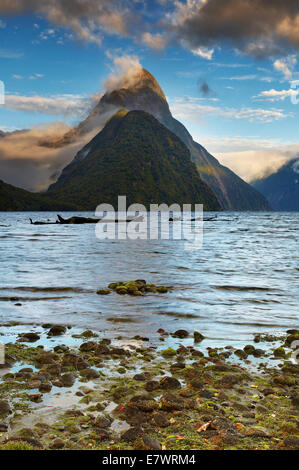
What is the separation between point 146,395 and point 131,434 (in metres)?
1.48

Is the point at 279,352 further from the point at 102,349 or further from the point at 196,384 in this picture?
the point at 102,349

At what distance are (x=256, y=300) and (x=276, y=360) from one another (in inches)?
288

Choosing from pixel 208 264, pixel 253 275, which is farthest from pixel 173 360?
pixel 208 264

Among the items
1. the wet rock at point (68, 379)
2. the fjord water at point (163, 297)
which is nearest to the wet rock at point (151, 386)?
the wet rock at point (68, 379)

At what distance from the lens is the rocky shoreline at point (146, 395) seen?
19.0 feet

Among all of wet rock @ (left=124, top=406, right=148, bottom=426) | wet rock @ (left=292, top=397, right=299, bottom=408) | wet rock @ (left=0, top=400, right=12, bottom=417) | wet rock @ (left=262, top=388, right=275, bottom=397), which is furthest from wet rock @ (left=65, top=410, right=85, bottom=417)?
wet rock @ (left=292, top=397, right=299, bottom=408)

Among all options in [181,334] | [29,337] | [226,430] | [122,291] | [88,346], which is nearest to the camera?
[226,430]

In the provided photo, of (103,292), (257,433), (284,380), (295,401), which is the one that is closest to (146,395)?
(257,433)

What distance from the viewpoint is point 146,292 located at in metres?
18.6

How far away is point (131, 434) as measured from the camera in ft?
19.1

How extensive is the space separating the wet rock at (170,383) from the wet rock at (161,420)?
A: 4.21 ft

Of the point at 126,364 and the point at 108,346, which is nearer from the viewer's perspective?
the point at 126,364

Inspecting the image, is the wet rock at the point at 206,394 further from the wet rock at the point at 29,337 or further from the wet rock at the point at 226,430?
the wet rock at the point at 29,337
